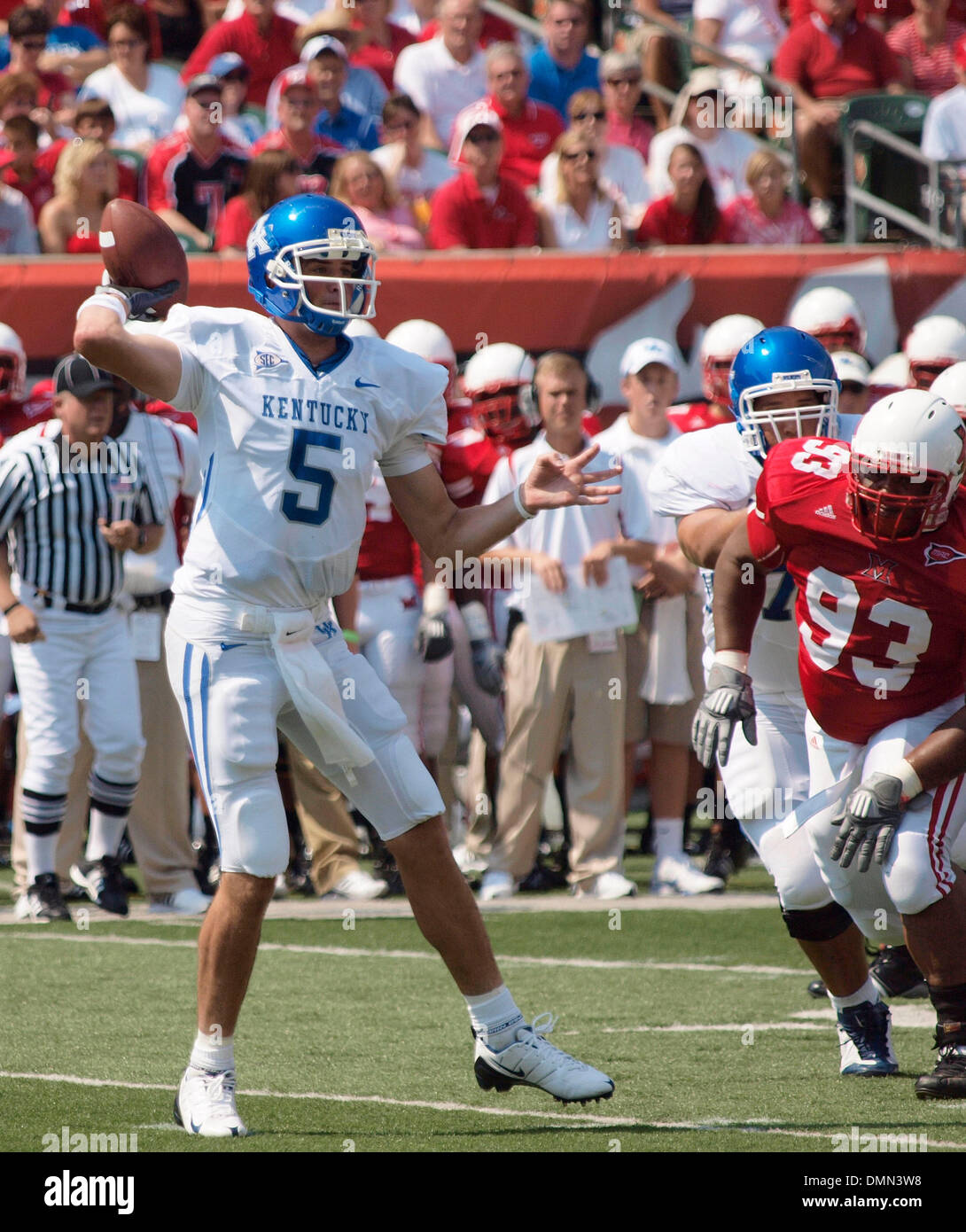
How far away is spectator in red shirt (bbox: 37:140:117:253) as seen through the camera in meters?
8.65

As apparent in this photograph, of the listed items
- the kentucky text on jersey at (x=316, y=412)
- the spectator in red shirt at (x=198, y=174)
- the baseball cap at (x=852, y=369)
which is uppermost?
the spectator in red shirt at (x=198, y=174)

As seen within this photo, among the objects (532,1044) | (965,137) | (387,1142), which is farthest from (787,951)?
(965,137)

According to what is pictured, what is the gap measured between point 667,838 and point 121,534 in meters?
2.47

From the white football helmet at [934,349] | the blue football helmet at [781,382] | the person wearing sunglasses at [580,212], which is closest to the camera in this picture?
the blue football helmet at [781,382]

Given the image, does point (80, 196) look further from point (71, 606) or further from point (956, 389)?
point (956, 389)

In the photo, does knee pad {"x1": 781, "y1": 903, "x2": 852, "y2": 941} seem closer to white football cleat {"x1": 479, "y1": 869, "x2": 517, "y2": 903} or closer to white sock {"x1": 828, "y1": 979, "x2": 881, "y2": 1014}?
white sock {"x1": 828, "y1": 979, "x2": 881, "y2": 1014}

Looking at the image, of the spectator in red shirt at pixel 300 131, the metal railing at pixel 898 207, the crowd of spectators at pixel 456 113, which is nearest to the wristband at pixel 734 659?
the crowd of spectators at pixel 456 113

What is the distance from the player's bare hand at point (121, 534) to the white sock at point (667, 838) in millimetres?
2357

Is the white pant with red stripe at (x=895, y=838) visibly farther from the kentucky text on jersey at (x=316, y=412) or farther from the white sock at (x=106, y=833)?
the white sock at (x=106, y=833)

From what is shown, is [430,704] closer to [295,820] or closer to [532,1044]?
[295,820]

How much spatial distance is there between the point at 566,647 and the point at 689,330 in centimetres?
207

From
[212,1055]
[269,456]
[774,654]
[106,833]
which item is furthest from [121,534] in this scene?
[212,1055]

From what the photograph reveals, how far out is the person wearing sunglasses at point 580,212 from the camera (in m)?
9.42

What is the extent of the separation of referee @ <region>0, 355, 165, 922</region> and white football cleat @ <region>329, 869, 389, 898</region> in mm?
879
